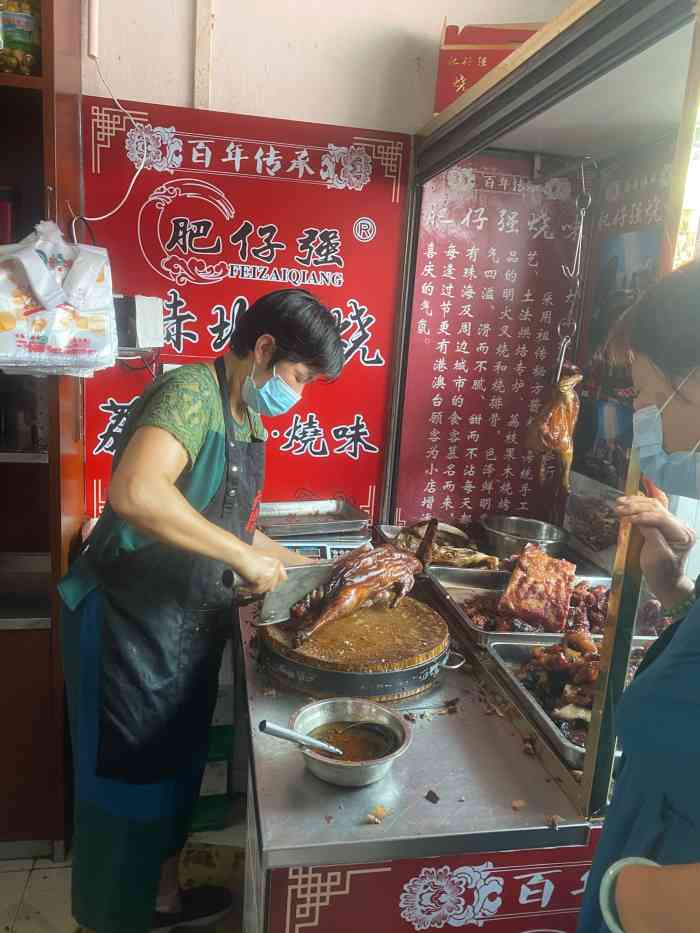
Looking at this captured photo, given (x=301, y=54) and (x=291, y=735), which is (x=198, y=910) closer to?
(x=291, y=735)

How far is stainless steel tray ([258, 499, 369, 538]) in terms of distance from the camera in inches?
130

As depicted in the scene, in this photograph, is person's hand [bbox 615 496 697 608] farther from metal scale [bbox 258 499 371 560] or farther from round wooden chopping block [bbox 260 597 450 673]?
metal scale [bbox 258 499 371 560]

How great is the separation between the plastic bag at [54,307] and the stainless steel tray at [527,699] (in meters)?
1.76

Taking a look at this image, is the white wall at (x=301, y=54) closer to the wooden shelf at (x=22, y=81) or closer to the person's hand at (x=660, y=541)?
the wooden shelf at (x=22, y=81)

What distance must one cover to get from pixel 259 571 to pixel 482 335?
7.11 ft

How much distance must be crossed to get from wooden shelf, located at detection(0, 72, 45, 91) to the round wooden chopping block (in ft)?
6.81

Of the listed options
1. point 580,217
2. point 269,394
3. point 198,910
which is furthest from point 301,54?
point 198,910

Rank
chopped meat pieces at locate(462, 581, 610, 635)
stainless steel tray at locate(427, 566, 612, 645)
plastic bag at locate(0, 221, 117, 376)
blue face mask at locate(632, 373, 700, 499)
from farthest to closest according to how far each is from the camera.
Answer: stainless steel tray at locate(427, 566, 612, 645), chopped meat pieces at locate(462, 581, 610, 635), plastic bag at locate(0, 221, 117, 376), blue face mask at locate(632, 373, 700, 499)

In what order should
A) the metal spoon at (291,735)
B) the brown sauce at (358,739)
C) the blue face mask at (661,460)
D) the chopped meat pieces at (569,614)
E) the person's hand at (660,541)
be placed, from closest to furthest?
1. the blue face mask at (661,460)
2. the person's hand at (660,541)
3. the metal spoon at (291,735)
4. the brown sauce at (358,739)
5. the chopped meat pieces at (569,614)

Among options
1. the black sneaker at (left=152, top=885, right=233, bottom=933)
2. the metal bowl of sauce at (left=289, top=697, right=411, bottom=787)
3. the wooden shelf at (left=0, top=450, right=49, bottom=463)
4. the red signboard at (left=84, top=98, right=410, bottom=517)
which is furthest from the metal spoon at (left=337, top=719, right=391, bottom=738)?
the red signboard at (left=84, top=98, right=410, bottom=517)

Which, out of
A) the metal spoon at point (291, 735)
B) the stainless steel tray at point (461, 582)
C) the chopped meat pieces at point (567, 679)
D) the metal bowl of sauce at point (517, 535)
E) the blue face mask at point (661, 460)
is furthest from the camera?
the metal bowl of sauce at point (517, 535)

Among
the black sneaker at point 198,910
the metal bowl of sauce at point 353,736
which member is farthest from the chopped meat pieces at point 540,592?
the black sneaker at point 198,910

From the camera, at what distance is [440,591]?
8.82ft

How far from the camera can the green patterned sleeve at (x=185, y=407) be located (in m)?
1.93
